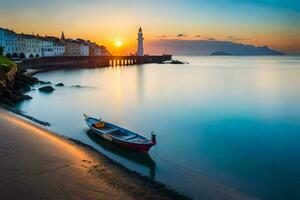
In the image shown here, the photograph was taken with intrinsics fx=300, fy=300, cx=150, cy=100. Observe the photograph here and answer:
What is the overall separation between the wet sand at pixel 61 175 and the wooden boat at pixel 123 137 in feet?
6.39

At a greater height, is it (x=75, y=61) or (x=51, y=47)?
(x=51, y=47)

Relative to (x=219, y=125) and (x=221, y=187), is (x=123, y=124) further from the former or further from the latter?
(x=221, y=187)

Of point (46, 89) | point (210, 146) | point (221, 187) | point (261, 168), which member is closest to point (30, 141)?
point (221, 187)

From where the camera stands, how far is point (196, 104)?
33.0 metres

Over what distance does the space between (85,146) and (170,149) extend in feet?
15.2

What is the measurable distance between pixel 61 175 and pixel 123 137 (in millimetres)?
6256

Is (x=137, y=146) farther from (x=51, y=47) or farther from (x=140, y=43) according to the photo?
(x=140, y=43)

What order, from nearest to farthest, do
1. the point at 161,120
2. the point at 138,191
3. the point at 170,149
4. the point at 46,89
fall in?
the point at 138,191
the point at 170,149
the point at 161,120
the point at 46,89

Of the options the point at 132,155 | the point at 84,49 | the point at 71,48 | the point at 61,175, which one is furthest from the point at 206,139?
the point at 84,49

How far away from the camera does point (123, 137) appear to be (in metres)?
16.3

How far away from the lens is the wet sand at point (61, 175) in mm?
9062

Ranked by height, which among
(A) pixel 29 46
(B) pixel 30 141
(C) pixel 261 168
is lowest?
(C) pixel 261 168

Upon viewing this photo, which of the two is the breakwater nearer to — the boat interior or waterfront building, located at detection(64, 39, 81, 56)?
waterfront building, located at detection(64, 39, 81, 56)

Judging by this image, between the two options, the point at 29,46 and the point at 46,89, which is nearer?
the point at 46,89
